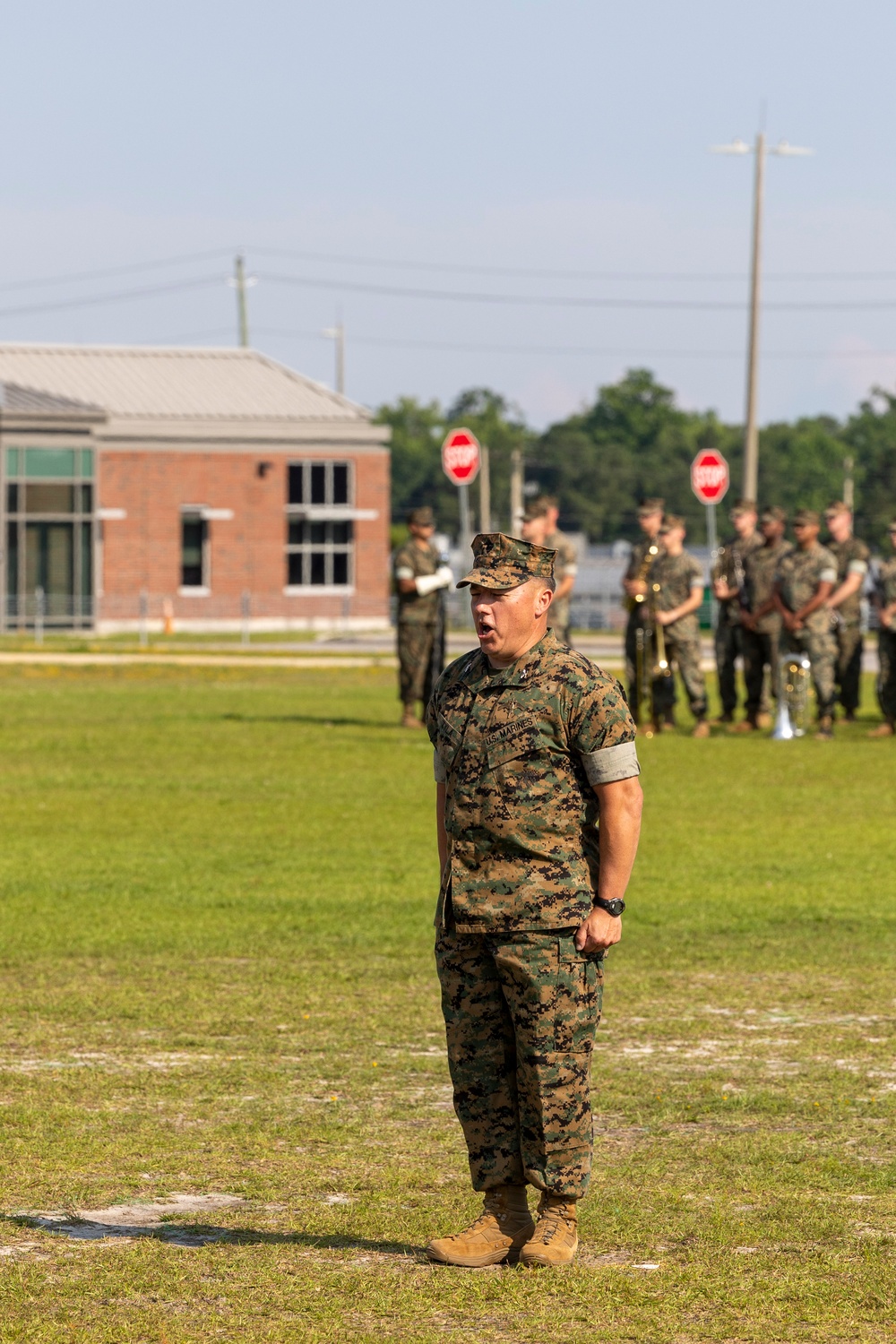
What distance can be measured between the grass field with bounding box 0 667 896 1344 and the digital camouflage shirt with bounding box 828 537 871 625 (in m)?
6.81

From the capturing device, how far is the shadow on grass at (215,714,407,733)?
2465 cm

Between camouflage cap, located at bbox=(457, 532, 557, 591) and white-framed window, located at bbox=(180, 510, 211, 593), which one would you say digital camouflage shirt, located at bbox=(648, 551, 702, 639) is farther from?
white-framed window, located at bbox=(180, 510, 211, 593)

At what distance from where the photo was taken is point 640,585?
2205cm

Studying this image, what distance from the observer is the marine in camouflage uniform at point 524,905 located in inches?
226

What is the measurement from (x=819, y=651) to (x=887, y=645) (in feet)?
2.95

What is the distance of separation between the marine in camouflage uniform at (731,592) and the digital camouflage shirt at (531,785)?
58.6 ft

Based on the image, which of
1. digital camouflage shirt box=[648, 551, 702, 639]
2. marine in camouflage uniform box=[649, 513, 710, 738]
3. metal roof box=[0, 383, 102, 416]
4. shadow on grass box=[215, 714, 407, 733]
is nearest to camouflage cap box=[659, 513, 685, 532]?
marine in camouflage uniform box=[649, 513, 710, 738]

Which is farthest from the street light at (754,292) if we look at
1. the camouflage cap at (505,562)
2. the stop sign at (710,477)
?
the camouflage cap at (505,562)

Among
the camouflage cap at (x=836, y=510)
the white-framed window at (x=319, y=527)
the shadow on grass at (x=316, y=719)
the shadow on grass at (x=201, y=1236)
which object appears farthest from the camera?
the white-framed window at (x=319, y=527)

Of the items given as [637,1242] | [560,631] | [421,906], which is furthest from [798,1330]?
[560,631]

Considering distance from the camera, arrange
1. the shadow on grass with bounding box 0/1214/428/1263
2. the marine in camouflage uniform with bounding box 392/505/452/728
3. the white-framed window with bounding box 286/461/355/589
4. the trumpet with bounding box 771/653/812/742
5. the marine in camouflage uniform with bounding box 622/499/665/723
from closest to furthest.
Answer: the shadow on grass with bounding box 0/1214/428/1263 < the marine in camouflage uniform with bounding box 622/499/665/723 < the marine in camouflage uniform with bounding box 392/505/452/728 < the trumpet with bounding box 771/653/812/742 < the white-framed window with bounding box 286/461/355/589

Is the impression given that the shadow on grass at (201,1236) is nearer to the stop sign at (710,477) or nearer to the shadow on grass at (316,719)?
the shadow on grass at (316,719)

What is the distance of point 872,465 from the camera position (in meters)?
148

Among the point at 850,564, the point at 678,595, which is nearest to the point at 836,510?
the point at 850,564
